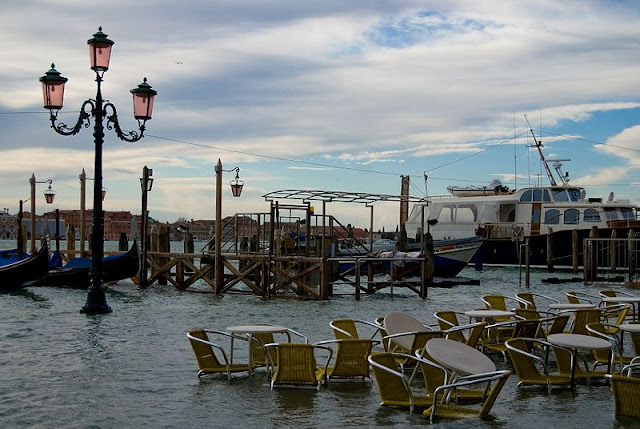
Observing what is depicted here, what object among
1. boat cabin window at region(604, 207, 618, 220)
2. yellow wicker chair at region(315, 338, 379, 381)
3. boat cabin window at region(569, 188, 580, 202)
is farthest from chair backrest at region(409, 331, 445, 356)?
boat cabin window at region(569, 188, 580, 202)

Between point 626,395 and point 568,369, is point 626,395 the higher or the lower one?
the higher one

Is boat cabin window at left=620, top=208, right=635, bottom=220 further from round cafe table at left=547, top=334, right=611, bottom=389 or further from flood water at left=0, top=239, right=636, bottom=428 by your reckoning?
round cafe table at left=547, top=334, right=611, bottom=389

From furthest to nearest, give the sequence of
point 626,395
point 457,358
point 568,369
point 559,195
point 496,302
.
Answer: point 559,195
point 496,302
point 568,369
point 457,358
point 626,395

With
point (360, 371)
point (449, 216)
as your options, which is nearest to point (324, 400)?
point (360, 371)

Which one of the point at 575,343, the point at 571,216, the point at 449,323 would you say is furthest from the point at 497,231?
the point at 575,343

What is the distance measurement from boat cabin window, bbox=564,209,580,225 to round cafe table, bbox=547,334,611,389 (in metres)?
36.5

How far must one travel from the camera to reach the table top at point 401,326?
1013 cm

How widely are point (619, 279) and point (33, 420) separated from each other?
25.2 metres

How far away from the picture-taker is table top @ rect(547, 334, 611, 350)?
918 centimetres

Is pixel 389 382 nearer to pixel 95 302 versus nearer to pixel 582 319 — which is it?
pixel 582 319

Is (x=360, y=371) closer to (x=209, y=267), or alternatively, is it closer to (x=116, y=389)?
(x=116, y=389)

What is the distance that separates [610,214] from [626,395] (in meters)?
38.7

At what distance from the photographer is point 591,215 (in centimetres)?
4428

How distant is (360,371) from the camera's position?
9.69 metres
